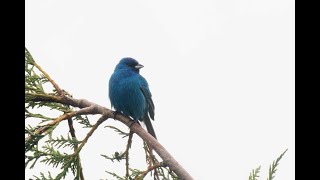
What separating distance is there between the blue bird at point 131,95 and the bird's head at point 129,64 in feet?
0.17

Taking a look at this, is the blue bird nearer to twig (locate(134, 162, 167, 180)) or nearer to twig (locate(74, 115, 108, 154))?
twig (locate(74, 115, 108, 154))

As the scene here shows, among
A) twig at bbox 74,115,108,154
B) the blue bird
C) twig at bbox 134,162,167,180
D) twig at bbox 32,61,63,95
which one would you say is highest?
the blue bird

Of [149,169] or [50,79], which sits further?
[50,79]

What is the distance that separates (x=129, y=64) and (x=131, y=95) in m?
1.02

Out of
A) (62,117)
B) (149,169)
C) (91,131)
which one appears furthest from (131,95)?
(149,169)

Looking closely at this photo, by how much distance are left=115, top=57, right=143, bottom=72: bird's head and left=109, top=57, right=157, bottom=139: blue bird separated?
0.05m

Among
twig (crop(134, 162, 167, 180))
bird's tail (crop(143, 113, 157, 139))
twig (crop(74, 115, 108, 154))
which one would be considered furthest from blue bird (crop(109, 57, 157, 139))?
twig (crop(134, 162, 167, 180))

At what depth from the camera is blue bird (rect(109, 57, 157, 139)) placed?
241 inches

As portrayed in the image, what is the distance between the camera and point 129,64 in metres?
7.23

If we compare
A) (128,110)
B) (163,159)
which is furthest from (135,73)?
(163,159)

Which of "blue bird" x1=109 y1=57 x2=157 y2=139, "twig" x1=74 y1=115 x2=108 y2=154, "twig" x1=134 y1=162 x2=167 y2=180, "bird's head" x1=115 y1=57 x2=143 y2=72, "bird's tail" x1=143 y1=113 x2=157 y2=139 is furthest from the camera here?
"bird's head" x1=115 y1=57 x2=143 y2=72

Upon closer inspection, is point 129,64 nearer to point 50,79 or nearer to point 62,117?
point 50,79
